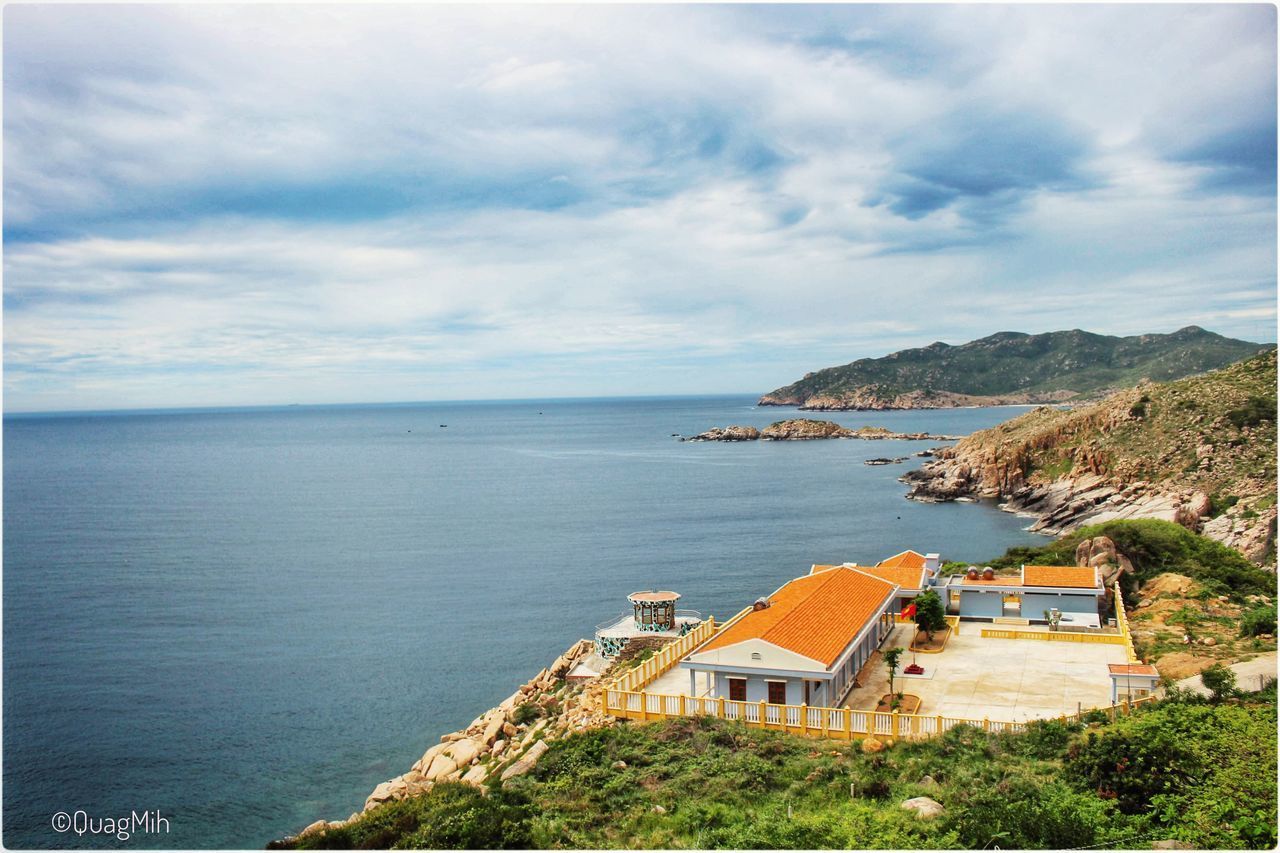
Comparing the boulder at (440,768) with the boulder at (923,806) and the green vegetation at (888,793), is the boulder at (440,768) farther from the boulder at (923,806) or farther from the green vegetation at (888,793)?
the boulder at (923,806)

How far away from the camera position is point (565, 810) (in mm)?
13133

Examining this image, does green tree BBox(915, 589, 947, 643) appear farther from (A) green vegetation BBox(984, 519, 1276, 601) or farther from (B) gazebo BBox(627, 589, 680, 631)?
(A) green vegetation BBox(984, 519, 1276, 601)

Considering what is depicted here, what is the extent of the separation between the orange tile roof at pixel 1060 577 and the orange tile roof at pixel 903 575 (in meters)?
3.42

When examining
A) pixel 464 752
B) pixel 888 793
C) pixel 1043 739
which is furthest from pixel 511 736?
pixel 1043 739

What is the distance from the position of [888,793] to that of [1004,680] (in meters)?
9.62

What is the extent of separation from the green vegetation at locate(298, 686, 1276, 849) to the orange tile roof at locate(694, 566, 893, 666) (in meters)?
3.22

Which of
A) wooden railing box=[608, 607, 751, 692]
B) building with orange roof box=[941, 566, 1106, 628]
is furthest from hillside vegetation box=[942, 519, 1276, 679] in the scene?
wooden railing box=[608, 607, 751, 692]

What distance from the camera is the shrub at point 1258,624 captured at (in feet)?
73.5

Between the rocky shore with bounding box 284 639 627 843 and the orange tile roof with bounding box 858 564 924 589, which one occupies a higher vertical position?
the orange tile roof with bounding box 858 564 924 589

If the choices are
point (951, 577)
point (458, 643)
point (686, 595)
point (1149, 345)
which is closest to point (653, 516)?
point (686, 595)

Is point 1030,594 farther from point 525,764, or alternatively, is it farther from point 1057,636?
point 525,764

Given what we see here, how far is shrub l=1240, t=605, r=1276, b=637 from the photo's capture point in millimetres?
22391

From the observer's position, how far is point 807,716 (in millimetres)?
17281

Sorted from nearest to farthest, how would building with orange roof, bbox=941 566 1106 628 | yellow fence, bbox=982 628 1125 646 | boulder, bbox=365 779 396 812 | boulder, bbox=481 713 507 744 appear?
boulder, bbox=365 779 396 812
boulder, bbox=481 713 507 744
yellow fence, bbox=982 628 1125 646
building with orange roof, bbox=941 566 1106 628
